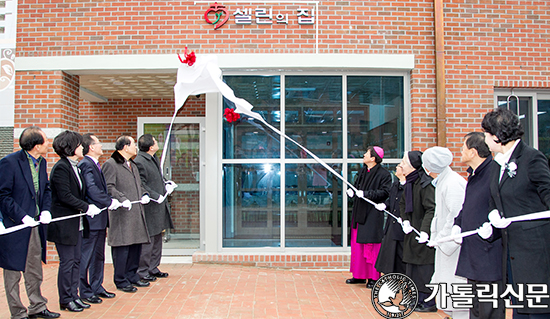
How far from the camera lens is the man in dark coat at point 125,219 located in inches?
209

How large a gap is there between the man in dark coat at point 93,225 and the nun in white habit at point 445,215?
141 inches

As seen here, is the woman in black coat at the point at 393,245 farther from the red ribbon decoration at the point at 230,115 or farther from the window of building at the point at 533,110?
the window of building at the point at 533,110

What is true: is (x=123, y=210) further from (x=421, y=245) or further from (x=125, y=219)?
(x=421, y=245)

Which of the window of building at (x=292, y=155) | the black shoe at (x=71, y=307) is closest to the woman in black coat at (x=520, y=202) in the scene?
the window of building at (x=292, y=155)

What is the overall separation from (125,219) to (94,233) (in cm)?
55

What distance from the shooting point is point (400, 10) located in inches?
271

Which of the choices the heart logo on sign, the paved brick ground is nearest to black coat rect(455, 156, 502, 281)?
the paved brick ground

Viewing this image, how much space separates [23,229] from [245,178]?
346 cm

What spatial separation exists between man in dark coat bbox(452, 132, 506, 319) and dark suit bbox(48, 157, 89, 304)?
3747mm

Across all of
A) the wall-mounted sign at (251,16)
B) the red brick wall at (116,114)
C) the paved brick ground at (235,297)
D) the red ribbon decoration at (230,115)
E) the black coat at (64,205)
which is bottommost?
the paved brick ground at (235,297)

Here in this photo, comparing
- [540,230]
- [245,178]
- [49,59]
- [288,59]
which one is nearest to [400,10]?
[288,59]

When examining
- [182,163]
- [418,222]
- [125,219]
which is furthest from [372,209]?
[182,163]

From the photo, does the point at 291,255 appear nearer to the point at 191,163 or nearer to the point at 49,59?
the point at 191,163

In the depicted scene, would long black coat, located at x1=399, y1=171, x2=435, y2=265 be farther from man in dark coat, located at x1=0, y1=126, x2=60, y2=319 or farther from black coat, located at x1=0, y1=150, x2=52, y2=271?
black coat, located at x1=0, y1=150, x2=52, y2=271
